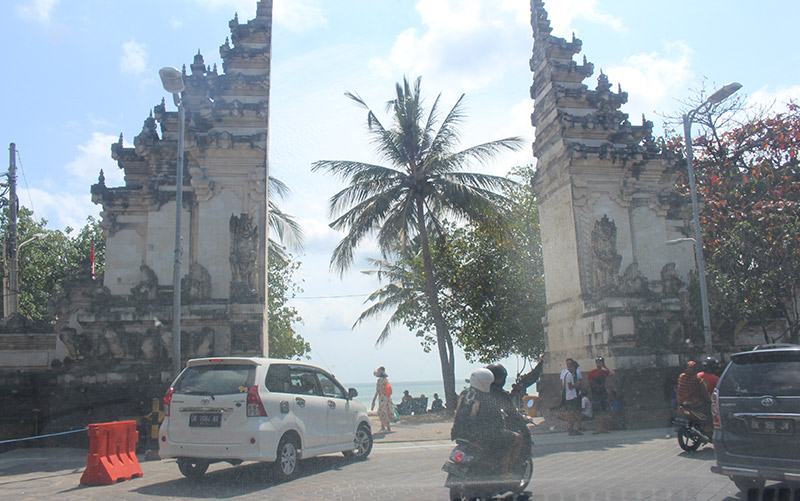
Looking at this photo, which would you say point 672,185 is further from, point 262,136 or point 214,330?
point 214,330

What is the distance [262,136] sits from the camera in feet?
59.4

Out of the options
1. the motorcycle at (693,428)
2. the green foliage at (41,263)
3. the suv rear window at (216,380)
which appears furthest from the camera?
the green foliage at (41,263)

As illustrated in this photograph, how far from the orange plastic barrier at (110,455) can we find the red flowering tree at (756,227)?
56.2 feet

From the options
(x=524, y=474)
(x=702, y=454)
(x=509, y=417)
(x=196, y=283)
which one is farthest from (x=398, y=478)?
(x=196, y=283)

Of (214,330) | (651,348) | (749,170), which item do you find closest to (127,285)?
(214,330)

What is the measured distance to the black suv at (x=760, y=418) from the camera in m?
6.71

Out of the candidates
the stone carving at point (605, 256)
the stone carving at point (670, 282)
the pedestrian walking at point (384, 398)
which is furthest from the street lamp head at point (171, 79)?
the stone carving at point (670, 282)

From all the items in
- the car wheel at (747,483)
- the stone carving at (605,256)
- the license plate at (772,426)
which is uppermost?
the stone carving at (605,256)

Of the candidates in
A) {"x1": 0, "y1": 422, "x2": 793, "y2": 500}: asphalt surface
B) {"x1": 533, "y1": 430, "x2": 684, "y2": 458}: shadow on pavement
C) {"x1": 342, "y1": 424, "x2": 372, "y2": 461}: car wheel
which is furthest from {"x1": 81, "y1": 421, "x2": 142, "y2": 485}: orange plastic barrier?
{"x1": 533, "y1": 430, "x2": 684, "y2": 458}: shadow on pavement

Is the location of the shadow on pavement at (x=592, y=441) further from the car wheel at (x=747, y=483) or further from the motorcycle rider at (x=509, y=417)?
the motorcycle rider at (x=509, y=417)

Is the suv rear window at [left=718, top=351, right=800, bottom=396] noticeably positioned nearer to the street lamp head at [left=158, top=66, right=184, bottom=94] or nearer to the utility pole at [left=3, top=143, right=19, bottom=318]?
the street lamp head at [left=158, top=66, right=184, bottom=94]

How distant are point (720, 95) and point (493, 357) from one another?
56.3ft

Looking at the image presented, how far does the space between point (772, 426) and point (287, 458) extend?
6.17m

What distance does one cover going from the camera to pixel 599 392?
1534 centimetres
